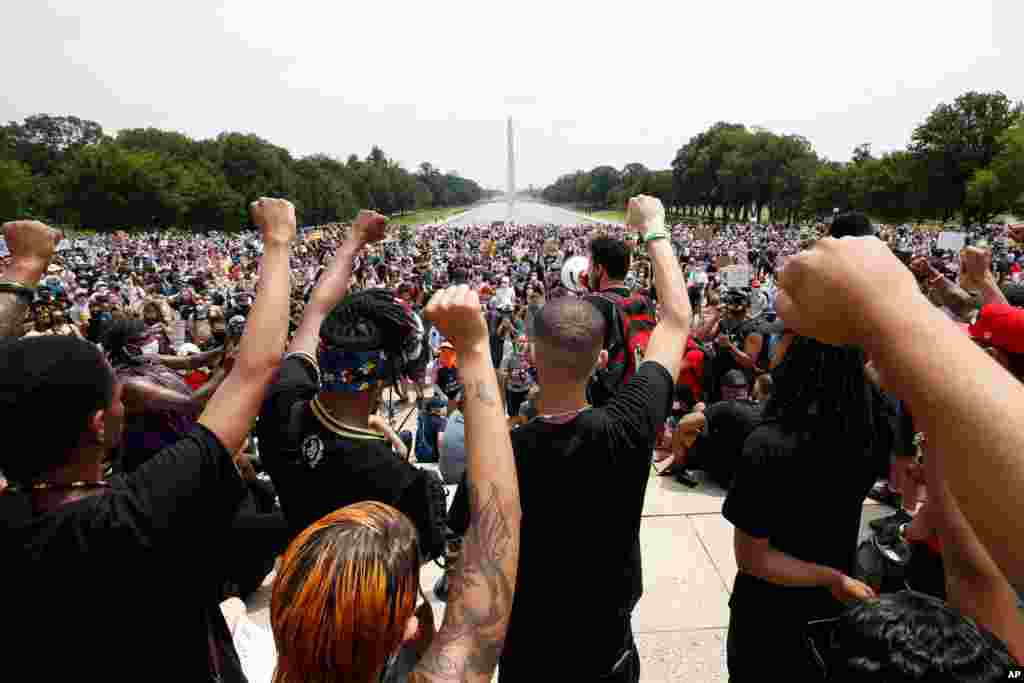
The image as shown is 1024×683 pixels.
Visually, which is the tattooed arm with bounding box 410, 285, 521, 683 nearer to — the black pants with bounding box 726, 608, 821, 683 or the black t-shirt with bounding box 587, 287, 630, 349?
the black pants with bounding box 726, 608, 821, 683

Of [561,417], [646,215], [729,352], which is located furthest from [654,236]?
[729,352]

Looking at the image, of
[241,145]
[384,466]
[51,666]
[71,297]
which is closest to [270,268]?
[384,466]

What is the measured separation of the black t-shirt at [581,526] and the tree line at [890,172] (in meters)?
68.8

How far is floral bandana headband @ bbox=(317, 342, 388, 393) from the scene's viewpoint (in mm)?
2209

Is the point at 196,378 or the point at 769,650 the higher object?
the point at 769,650

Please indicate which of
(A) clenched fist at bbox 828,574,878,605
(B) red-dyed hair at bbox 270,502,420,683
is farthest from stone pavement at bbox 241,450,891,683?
(B) red-dyed hair at bbox 270,502,420,683

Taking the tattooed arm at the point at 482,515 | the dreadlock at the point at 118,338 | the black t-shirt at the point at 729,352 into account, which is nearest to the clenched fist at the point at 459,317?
the tattooed arm at the point at 482,515

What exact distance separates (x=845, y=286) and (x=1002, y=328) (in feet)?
8.57

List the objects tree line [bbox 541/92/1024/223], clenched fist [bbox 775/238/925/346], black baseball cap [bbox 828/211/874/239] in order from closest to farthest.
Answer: clenched fist [bbox 775/238/925/346], black baseball cap [bbox 828/211/874/239], tree line [bbox 541/92/1024/223]

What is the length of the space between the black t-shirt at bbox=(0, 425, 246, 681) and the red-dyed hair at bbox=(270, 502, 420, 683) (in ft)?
0.82

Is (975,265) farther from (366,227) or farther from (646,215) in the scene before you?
(366,227)

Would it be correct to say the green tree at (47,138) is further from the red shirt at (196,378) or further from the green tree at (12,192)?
the red shirt at (196,378)

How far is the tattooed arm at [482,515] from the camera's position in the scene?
122 cm

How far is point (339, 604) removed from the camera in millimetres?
1170
